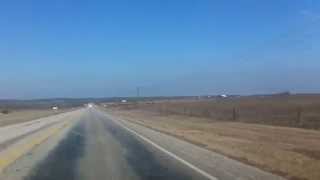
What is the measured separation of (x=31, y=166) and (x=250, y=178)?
21.7 ft

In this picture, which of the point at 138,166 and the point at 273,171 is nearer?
the point at 273,171

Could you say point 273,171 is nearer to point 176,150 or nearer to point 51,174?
point 51,174

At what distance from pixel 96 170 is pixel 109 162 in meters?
2.71

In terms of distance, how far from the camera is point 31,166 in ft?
64.3

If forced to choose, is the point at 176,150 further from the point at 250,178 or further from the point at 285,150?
the point at 250,178

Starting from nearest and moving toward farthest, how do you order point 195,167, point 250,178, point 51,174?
1. point 250,178
2. point 51,174
3. point 195,167

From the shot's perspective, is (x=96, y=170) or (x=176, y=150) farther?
(x=176, y=150)

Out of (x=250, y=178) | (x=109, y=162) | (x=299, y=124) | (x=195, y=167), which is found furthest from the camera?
(x=299, y=124)

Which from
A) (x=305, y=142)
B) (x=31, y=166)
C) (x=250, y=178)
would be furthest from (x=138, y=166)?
(x=305, y=142)

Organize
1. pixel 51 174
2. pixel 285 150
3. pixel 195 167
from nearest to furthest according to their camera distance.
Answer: pixel 51 174, pixel 195 167, pixel 285 150

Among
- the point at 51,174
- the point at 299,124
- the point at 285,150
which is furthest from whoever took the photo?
the point at 299,124

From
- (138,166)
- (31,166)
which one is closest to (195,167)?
(138,166)

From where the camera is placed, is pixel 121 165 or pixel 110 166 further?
pixel 121 165

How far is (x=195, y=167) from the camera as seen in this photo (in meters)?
19.1
